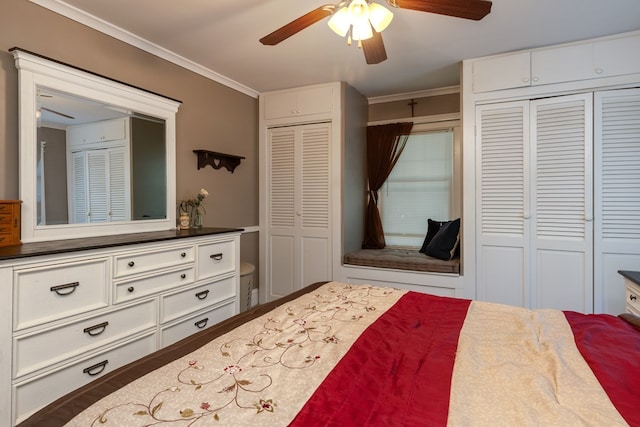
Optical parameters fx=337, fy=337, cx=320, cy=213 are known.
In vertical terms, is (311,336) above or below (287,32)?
below

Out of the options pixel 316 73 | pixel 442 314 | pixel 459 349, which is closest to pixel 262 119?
pixel 316 73

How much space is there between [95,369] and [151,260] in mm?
627

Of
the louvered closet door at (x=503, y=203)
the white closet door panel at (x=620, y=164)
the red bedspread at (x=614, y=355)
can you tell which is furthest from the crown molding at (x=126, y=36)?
the white closet door panel at (x=620, y=164)

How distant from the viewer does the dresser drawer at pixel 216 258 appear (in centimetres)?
244

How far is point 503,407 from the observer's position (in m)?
0.79

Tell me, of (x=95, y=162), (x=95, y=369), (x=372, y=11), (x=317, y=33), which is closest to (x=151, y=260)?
(x=95, y=369)

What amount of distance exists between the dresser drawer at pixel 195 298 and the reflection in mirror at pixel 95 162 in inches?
28.5

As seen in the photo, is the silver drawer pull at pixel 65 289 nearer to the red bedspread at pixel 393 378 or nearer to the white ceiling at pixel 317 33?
the red bedspread at pixel 393 378

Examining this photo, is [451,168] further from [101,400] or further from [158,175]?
[101,400]

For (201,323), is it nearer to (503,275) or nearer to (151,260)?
(151,260)

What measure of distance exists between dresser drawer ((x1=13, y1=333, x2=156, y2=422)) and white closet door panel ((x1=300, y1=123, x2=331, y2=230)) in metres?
1.94

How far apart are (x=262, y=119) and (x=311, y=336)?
3046 millimetres

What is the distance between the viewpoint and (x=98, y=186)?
2289mm

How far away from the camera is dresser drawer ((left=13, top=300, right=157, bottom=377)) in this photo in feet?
4.94
